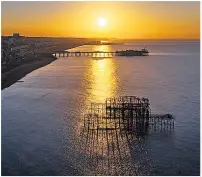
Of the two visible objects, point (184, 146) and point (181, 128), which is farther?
point (181, 128)

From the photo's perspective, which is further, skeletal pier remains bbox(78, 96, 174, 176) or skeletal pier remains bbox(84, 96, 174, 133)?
skeletal pier remains bbox(84, 96, 174, 133)

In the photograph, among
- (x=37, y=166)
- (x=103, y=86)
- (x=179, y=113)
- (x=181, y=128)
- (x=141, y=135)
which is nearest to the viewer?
(x=37, y=166)

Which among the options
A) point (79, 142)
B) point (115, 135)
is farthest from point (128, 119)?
point (79, 142)

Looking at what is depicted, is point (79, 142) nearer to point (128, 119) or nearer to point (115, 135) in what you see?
point (115, 135)

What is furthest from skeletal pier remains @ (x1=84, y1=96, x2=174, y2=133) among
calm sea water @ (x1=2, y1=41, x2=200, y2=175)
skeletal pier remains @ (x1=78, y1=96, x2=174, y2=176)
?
calm sea water @ (x1=2, y1=41, x2=200, y2=175)

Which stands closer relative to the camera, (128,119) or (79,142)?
(79,142)

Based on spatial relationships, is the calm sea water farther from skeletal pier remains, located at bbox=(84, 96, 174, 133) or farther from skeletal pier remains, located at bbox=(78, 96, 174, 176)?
skeletal pier remains, located at bbox=(84, 96, 174, 133)

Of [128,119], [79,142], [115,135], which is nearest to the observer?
[79,142]

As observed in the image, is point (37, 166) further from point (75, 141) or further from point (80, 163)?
point (75, 141)

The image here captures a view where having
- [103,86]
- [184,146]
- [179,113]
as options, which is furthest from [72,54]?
[184,146]
